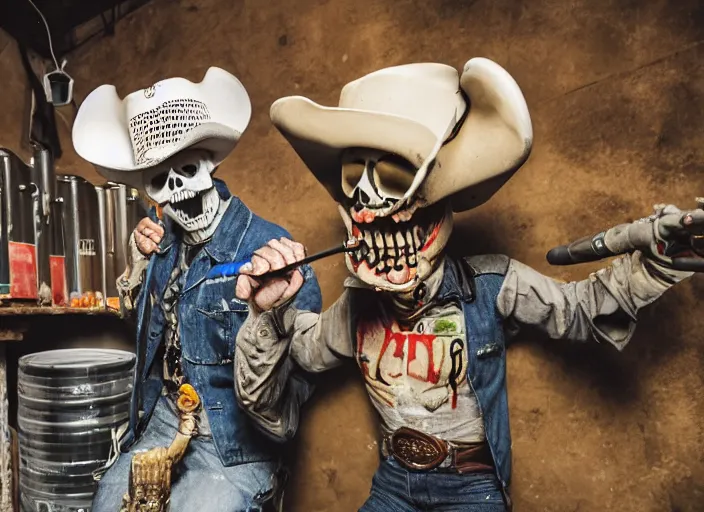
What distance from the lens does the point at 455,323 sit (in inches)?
56.4

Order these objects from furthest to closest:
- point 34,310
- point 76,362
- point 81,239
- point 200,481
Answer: point 81,239, point 76,362, point 34,310, point 200,481

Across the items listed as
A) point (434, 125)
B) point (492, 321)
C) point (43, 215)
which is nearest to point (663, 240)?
point (492, 321)

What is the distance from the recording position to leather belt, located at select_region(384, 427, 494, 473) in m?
1.44

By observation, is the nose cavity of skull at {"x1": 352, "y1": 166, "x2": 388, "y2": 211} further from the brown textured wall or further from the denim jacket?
the brown textured wall

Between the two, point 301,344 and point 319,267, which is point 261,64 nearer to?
point 319,267

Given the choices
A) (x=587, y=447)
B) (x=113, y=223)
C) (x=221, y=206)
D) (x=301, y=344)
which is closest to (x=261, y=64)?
(x=221, y=206)

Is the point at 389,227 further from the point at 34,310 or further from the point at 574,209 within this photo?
the point at 34,310

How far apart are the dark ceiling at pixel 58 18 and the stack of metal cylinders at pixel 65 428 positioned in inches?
57.6

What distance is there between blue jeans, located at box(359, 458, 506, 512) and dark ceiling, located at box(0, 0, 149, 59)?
7.31ft

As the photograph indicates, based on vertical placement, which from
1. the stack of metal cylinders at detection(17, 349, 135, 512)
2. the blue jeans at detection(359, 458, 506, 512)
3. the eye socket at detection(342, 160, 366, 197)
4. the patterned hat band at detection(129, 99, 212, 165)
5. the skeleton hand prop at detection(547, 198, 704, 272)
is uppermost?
the patterned hat band at detection(129, 99, 212, 165)

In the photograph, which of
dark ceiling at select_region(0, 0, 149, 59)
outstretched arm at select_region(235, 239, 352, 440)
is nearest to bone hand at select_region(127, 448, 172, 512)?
outstretched arm at select_region(235, 239, 352, 440)

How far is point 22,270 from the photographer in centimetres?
211

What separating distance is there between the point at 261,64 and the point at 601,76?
122 centimetres

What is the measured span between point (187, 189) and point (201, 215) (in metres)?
0.09
